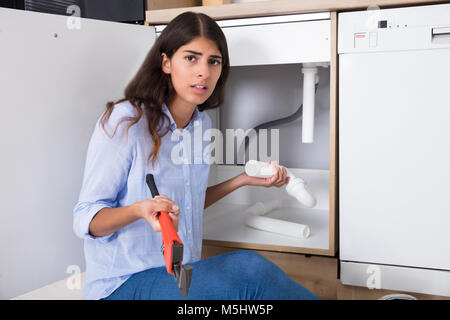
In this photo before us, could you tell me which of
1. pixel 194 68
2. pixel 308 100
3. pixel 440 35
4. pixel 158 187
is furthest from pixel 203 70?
pixel 440 35

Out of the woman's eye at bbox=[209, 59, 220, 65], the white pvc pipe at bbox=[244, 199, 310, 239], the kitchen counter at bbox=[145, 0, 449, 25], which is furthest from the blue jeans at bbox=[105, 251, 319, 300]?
the kitchen counter at bbox=[145, 0, 449, 25]

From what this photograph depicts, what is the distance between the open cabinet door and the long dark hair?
0.30 ft

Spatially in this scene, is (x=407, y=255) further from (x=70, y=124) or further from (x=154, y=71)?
(x=70, y=124)

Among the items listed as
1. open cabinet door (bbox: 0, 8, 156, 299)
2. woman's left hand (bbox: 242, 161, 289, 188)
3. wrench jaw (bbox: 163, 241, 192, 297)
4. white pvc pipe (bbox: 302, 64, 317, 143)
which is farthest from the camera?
white pvc pipe (bbox: 302, 64, 317, 143)

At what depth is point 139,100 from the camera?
1.03 metres

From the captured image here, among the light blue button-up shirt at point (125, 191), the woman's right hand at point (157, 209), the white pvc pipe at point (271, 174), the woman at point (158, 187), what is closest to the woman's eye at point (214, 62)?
the woman at point (158, 187)

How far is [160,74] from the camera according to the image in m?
1.07

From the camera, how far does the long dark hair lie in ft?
3.31

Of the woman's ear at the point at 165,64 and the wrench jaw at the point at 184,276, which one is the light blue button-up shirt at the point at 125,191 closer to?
the woman's ear at the point at 165,64

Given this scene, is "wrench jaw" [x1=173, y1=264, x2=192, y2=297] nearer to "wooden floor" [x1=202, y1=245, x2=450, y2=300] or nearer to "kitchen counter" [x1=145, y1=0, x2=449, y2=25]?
"wooden floor" [x1=202, y1=245, x2=450, y2=300]

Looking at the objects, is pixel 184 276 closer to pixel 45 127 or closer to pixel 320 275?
pixel 45 127

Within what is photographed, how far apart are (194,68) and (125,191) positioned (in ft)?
1.01

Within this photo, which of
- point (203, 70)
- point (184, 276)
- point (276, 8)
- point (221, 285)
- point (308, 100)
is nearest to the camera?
point (184, 276)
